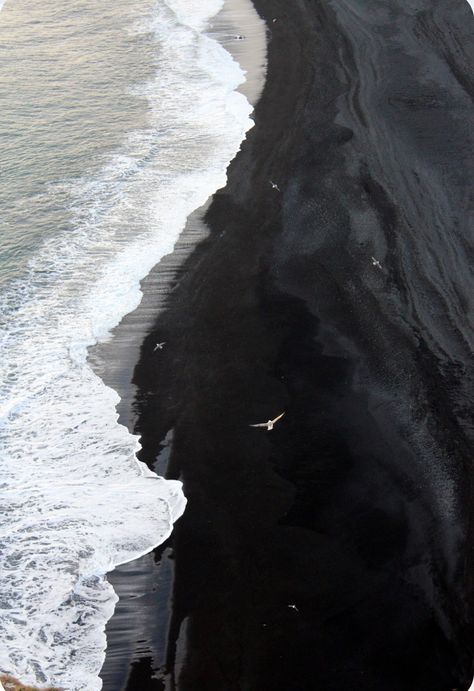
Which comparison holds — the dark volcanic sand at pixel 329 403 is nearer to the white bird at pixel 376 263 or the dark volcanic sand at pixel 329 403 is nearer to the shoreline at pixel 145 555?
the white bird at pixel 376 263

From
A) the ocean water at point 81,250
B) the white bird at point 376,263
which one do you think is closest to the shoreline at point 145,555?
the ocean water at point 81,250

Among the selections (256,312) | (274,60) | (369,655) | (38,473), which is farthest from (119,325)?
(274,60)

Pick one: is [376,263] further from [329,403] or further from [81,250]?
[81,250]

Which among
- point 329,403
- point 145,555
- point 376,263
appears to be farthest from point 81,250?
point 145,555

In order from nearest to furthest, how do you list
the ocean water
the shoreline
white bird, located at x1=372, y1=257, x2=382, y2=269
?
the shoreline → the ocean water → white bird, located at x1=372, y1=257, x2=382, y2=269

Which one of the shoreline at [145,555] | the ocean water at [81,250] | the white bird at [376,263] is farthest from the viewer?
the white bird at [376,263]

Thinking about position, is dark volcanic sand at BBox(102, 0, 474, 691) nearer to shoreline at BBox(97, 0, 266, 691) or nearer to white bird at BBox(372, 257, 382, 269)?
white bird at BBox(372, 257, 382, 269)

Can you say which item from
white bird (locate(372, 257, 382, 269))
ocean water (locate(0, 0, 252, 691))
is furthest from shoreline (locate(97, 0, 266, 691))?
white bird (locate(372, 257, 382, 269))
